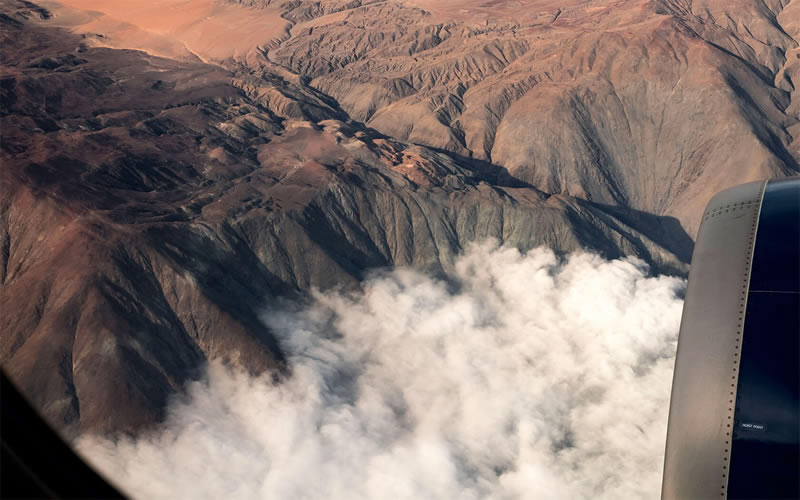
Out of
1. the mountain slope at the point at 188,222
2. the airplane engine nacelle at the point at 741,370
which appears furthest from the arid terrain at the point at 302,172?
the airplane engine nacelle at the point at 741,370

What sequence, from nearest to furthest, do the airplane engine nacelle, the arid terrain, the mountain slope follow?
the airplane engine nacelle
the mountain slope
the arid terrain

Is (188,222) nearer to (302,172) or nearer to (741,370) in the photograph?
(302,172)

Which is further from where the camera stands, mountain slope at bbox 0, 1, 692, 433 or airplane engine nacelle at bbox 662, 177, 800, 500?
mountain slope at bbox 0, 1, 692, 433

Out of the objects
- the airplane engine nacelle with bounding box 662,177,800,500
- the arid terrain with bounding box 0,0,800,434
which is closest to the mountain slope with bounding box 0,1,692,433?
the arid terrain with bounding box 0,0,800,434

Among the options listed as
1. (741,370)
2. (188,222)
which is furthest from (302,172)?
(741,370)

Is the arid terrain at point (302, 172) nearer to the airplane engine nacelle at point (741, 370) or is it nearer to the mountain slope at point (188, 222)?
the mountain slope at point (188, 222)

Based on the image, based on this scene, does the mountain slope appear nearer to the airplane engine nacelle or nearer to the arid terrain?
the arid terrain
